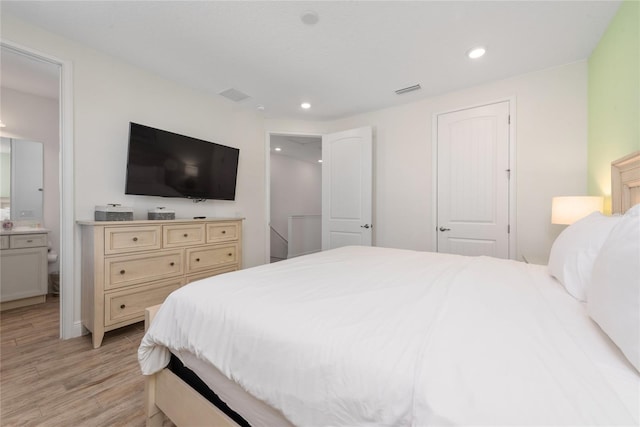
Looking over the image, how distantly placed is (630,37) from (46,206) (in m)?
5.78

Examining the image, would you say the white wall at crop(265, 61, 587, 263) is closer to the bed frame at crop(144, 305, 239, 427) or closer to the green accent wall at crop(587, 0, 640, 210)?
the green accent wall at crop(587, 0, 640, 210)

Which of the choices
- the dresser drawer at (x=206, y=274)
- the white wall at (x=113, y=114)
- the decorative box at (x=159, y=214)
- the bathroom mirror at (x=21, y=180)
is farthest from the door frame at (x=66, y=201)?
the bathroom mirror at (x=21, y=180)

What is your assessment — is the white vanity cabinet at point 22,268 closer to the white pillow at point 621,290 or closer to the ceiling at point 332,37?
the ceiling at point 332,37

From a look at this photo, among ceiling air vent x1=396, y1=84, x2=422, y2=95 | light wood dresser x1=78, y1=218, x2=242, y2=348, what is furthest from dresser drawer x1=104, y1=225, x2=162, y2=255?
ceiling air vent x1=396, y1=84, x2=422, y2=95

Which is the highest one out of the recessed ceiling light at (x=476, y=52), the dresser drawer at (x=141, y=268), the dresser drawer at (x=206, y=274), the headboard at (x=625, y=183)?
the recessed ceiling light at (x=476, y=52)

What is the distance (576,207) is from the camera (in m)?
1.98

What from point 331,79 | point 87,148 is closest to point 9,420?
point 87,148

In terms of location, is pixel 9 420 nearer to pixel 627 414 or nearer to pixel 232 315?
pixel 232 315

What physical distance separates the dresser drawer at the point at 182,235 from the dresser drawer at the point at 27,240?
72.7 inches

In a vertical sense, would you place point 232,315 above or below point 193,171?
below

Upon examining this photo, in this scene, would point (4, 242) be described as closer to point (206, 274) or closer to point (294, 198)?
point (206, 274)

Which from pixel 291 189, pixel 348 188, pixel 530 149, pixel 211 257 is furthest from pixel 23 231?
pixel 530 149

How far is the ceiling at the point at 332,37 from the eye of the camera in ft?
5.92

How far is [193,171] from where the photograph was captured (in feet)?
9.54
